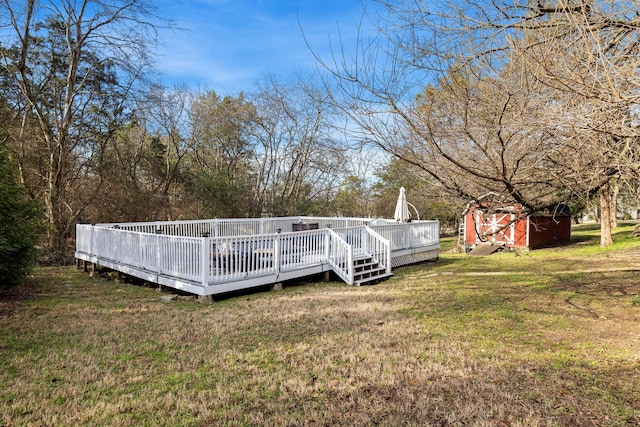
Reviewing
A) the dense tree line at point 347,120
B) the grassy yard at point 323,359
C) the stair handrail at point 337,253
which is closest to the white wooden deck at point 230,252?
the stair handrail at point 337,253

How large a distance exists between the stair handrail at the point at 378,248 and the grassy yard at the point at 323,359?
261 cm

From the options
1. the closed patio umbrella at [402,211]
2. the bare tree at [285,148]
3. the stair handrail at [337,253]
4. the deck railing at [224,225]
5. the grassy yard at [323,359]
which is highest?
the bare tree at [285,148]

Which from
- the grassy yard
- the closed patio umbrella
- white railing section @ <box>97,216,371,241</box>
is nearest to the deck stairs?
the grassy yard

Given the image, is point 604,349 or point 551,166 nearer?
point 551,166

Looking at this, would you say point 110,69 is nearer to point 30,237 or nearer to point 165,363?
point 30,237

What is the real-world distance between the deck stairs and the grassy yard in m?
1.72

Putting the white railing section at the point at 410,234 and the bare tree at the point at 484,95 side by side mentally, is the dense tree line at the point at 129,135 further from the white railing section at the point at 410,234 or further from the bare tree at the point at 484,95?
the bare tree at the point at 484,95

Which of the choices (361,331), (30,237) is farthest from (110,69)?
(361,331)

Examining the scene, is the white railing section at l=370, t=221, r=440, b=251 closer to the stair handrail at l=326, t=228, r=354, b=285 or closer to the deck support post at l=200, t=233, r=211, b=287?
the stair handrail at l=326, t=228, r=354, b=285

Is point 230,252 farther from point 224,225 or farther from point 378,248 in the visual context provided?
point 224,225

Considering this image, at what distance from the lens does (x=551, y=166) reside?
3836 millimetres

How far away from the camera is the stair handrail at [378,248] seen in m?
9.74

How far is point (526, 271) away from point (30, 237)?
1171cm

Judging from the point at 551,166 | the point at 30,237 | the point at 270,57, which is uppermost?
the point at 270,57
